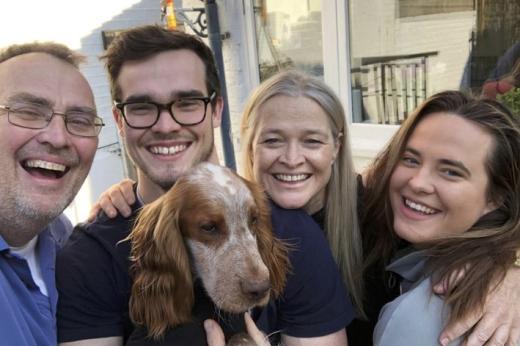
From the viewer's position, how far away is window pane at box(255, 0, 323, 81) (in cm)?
562

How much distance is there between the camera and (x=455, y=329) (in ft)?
5.44

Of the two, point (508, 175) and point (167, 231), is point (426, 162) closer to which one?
point (508, 175)

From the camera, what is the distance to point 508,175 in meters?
2.02

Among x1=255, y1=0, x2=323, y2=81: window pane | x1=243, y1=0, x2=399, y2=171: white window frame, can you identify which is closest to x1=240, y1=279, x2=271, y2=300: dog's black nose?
x1=243, y1=0, x2=399, y2=171: white window frame

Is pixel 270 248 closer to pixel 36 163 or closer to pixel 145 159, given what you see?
pixel 145 159

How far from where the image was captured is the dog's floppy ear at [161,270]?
72.2 inches

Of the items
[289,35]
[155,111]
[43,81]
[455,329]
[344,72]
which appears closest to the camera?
[455,329]

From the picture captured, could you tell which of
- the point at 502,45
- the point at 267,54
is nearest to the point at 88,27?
the point at 267,54

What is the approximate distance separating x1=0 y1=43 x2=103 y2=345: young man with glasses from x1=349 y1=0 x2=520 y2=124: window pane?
3.46m

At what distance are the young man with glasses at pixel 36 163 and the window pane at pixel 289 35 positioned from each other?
391 cm

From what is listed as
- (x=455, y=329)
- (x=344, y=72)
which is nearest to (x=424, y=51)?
(x=344, y=72)

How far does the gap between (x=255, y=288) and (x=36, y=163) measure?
1.00 metres

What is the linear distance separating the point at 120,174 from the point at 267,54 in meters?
2.71

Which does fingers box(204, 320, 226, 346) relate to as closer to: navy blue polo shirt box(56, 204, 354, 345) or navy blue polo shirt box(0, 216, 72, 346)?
navy blue polo shirt box(56, 204, 354, 345)
